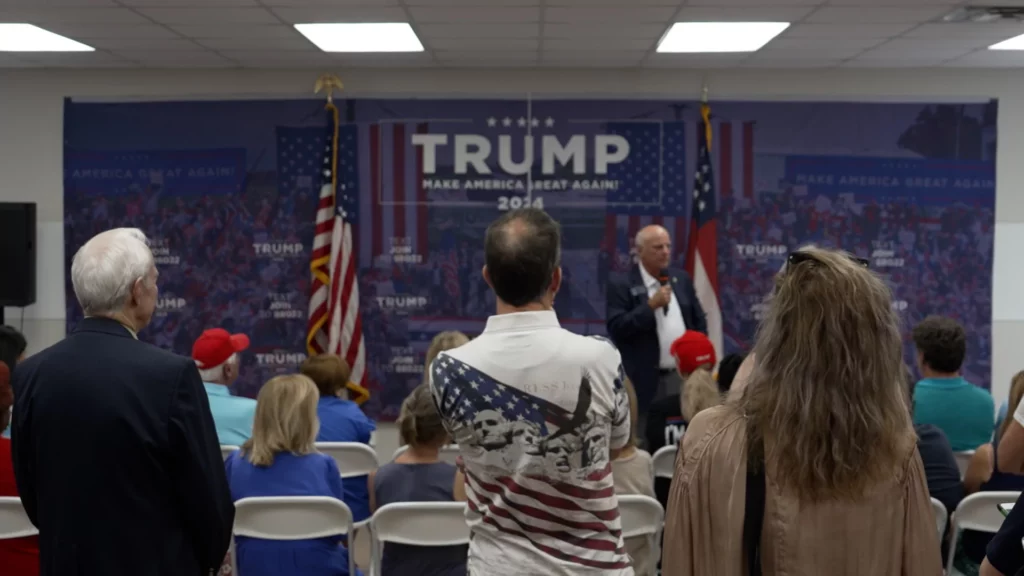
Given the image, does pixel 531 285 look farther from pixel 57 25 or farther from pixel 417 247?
pixel 417 247

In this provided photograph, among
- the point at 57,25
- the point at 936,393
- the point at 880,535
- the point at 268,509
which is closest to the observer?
the point at 880,535

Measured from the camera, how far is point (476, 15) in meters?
5.06

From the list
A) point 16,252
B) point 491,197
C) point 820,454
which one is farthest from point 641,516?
point 16,252

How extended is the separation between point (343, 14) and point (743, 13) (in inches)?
81.1

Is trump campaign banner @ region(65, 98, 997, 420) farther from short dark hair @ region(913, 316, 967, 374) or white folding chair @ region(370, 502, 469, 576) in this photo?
white folding chair @ region(370, 502, 469, 576)

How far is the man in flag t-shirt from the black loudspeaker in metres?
5.64

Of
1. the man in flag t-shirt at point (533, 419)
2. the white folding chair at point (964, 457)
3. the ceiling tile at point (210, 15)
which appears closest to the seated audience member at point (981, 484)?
the white folding chair at point (964, 457)

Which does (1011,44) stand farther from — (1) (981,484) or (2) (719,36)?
(1) (981,484)

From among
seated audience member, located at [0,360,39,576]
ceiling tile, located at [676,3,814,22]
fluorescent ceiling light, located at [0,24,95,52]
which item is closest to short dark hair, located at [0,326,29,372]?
seated audience member, located at [0,360,39,576]

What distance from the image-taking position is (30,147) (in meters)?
6.93

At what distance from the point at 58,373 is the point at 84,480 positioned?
0.24 m

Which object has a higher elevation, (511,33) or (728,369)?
(511,33)

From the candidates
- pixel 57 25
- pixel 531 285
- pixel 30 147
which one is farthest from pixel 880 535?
pixel 30 147

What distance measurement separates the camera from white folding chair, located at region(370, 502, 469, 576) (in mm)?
3072
